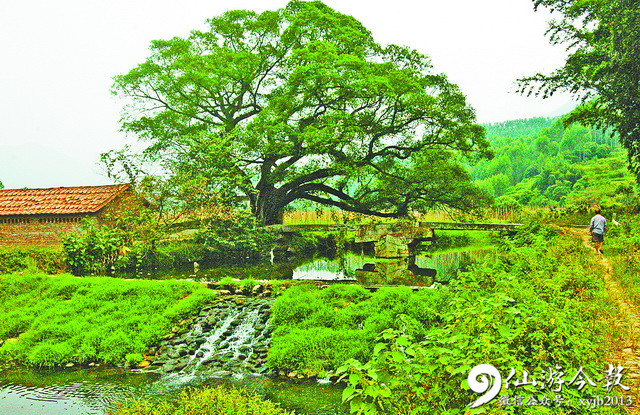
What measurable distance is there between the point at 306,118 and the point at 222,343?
16608mm

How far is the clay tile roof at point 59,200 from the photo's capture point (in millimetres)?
21094

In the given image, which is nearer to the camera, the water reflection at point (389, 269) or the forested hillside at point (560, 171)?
the water reflection at point (389, 269)

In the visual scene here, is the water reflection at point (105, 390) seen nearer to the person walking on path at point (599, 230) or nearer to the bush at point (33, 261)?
the bush at point (33, 261)

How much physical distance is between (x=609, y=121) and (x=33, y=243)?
90.5ft

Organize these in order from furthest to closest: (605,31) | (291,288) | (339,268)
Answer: (339,268) < (605,31) < (291,288)

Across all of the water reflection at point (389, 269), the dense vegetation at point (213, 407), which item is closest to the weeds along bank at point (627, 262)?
the water reflection at point (389, 269)

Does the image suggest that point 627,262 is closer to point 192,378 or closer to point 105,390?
point 192,378

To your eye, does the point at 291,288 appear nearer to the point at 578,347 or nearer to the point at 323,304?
the point at 323,304

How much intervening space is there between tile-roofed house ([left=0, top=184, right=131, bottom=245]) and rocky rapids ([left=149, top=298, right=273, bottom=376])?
12.5m

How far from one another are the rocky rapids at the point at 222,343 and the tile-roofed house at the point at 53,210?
12.5 m

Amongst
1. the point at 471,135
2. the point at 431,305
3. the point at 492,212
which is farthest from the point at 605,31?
the point at 492,212

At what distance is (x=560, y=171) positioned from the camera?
6794 cm

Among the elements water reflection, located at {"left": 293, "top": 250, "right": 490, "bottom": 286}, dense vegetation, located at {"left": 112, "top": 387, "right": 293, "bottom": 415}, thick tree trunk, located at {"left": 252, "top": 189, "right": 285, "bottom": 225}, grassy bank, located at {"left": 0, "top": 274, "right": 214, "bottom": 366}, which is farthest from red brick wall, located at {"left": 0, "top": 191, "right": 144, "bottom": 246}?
dense vegetation, located at {"left": 112, "top": 387, "right": 293, "bottom": 415}

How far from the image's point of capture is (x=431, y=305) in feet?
33.3
